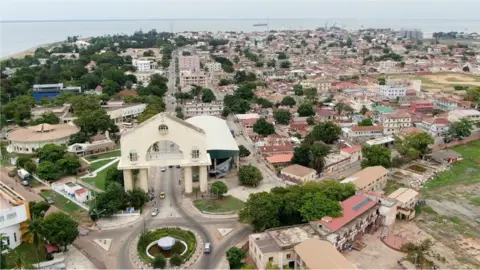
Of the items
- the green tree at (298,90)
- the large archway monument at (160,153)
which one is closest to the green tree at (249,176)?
the large archway monument at (160,153)

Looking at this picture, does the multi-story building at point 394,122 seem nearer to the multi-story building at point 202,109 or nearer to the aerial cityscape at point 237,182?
the aerial cityscape at point 237,182

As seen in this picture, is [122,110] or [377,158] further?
[122,110]

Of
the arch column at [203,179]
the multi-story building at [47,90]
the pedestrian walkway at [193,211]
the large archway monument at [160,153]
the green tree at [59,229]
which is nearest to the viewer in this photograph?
the green tree at [59,229]

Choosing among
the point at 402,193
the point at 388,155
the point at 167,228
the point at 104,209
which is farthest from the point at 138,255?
the point at 388,155

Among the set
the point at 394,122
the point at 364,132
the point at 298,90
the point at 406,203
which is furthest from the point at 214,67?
the point at 406,203

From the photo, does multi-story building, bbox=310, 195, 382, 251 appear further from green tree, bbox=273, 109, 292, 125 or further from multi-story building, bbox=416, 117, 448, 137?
green tree, bbox=273, 109, 292, 125

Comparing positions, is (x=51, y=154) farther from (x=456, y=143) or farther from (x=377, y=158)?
(x=456, y=143)

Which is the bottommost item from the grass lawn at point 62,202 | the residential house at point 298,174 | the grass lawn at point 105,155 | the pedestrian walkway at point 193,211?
the grass lawn at point 62,202
